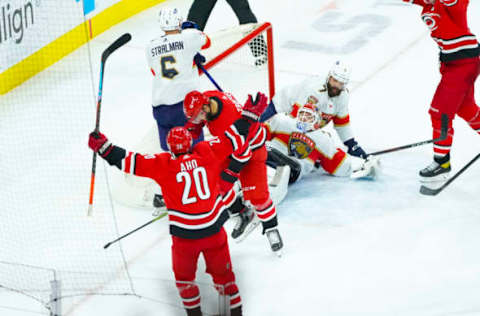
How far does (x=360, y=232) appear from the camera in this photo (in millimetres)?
3590

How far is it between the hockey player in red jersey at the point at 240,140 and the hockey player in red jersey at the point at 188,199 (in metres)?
0.29

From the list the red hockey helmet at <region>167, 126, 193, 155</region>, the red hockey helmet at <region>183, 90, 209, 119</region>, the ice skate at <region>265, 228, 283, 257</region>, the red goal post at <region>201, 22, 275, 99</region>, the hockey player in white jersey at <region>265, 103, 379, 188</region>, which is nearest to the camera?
the red hockey helmet at <region>167, 126, 193, 155</region>

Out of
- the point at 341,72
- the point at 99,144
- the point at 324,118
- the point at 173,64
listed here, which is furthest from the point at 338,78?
the point at 99,144

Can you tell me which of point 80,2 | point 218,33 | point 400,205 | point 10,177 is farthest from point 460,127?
point 80,2

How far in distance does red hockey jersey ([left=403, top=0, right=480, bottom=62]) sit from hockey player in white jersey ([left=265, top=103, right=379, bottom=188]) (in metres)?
0.73

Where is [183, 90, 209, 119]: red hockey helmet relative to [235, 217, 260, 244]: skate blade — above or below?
above

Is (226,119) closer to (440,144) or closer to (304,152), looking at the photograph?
(304,152)

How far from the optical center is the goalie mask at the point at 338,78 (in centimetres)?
375

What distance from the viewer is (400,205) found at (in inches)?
150

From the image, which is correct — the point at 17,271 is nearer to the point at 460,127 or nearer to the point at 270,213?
the point at 270,213

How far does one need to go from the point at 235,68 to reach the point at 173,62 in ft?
2.77

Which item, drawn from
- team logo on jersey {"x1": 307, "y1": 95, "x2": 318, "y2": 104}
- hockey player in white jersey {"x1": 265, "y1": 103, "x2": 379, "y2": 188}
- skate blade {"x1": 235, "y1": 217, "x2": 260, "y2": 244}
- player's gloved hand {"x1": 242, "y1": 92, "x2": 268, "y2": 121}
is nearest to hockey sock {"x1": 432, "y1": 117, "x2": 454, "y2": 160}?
hockey player in white jersey {"x1": 265, "y1": 103, "x2": 379, "y2": 188}

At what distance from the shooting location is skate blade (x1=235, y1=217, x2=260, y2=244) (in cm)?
356

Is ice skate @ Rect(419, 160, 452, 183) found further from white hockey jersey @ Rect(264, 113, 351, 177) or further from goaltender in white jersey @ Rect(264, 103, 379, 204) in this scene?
white hockey jersey @ Rect(264, 113, 351, 177)
